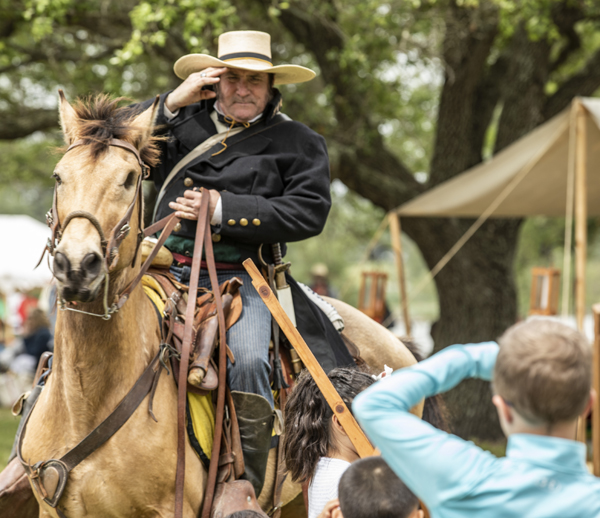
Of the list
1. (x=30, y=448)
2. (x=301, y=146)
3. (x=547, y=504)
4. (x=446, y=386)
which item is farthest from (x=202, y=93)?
(x=547, y=504)

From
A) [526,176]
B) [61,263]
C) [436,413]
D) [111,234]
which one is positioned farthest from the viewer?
[526,176]

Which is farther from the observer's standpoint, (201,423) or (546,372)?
(201,423)

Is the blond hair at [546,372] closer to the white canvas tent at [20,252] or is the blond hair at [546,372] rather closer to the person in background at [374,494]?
the person in background at [374,494]

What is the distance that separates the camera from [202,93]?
137 inches

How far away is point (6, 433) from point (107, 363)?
309 inches

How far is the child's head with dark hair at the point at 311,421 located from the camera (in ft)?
8.73

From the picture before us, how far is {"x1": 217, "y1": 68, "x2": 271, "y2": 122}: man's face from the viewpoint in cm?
351

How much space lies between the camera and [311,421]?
2.75 metres

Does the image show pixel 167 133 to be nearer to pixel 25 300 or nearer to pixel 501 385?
pixel 501 385

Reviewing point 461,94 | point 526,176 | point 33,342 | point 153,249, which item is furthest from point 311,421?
point 33,342

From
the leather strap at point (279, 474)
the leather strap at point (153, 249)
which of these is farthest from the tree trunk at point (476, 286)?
the leather strap at point (153, 249)

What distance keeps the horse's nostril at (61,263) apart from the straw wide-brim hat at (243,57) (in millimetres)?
1537

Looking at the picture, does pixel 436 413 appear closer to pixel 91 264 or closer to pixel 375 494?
pixel 375 494

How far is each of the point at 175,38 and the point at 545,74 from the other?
459cm
